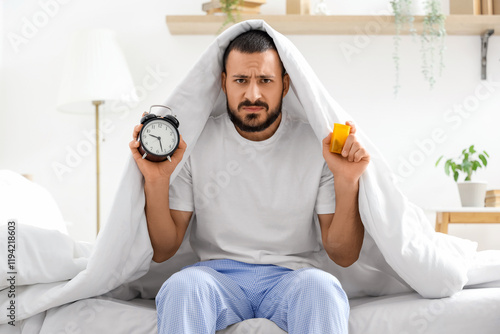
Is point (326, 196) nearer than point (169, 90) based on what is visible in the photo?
Yes

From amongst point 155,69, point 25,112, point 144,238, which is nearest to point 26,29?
point 25,112

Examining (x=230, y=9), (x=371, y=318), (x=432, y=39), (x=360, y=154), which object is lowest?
(x=371, y=318)

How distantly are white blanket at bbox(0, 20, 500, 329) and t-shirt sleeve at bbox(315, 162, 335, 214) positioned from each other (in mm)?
111

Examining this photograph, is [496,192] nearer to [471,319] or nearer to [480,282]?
[480,282]

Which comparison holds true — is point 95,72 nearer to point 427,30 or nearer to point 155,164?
point 155,164

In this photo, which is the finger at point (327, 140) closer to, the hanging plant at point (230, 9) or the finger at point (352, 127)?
the finger at point (352, 127)

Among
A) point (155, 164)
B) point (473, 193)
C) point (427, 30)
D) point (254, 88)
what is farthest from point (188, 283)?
point (427, 30)

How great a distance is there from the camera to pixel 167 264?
5.24 ft

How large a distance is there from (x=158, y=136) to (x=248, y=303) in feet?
1.46

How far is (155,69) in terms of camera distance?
9.73 ft

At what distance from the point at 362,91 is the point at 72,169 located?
1561 millimetres

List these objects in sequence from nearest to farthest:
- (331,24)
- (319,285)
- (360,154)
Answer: (319,285)
(360,154)
(331,24)

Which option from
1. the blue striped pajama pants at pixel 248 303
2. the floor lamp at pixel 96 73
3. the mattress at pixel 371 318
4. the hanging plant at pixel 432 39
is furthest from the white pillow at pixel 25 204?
the hanging plant at pixel 432 39

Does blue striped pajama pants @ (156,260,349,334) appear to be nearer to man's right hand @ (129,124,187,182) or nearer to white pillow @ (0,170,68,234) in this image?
man's right hand @ (129,124,187,182)
